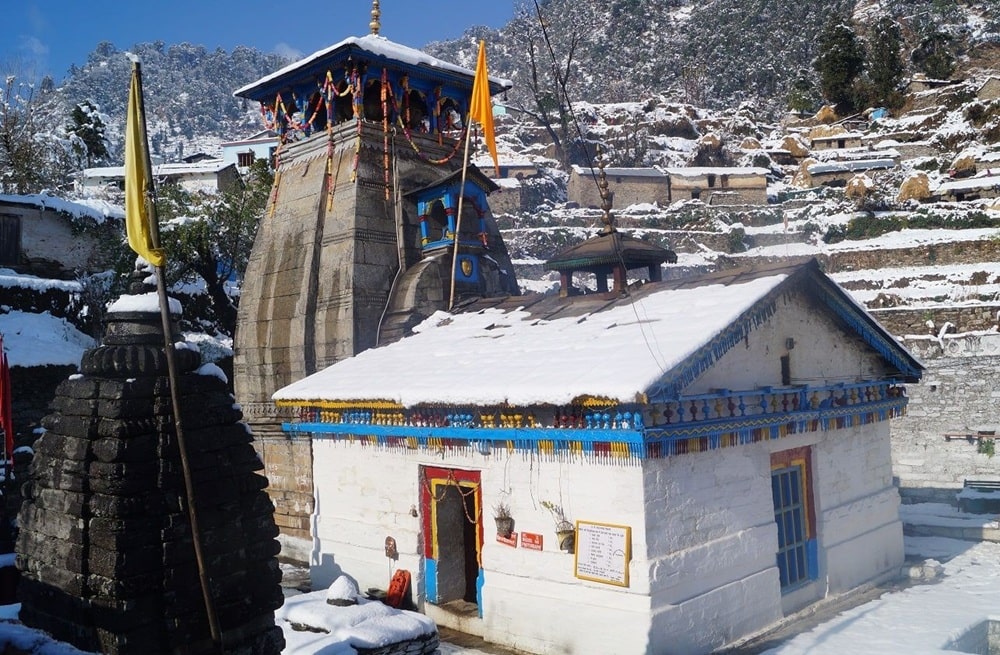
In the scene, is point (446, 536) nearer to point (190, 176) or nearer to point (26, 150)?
point (26, 150)

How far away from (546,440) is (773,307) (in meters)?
3.36

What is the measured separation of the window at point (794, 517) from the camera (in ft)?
32.6

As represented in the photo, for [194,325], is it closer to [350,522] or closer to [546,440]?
[350,522]

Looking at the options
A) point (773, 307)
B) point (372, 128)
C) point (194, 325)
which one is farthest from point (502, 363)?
point (194, 325)

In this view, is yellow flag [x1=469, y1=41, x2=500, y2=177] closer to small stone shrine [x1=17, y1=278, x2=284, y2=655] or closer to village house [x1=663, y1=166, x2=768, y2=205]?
small stone shrine [x1=17, y1=278, x2=284, y2=655]

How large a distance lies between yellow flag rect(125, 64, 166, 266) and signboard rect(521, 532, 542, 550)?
5.29 m

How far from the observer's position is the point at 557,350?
9445 millimetres

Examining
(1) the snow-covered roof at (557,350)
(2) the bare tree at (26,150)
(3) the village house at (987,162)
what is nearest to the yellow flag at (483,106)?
(1) the snow-covered roof at (557,350)

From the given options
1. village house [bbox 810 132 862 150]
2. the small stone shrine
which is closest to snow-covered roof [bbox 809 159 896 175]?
village house [bbox 810 132 862 150]

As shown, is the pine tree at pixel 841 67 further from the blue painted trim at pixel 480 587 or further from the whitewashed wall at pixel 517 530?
the blue painted trim at pixel 480 587

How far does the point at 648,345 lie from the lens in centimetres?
852

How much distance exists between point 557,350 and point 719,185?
5216cm

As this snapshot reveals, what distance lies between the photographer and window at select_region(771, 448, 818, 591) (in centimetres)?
993

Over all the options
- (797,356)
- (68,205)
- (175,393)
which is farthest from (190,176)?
(175,393)
